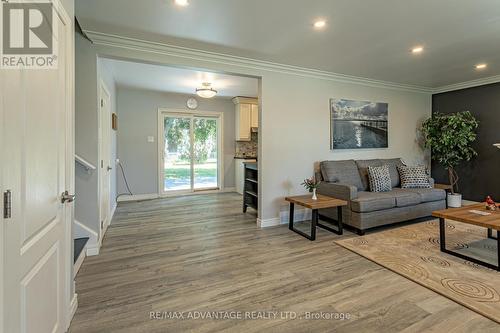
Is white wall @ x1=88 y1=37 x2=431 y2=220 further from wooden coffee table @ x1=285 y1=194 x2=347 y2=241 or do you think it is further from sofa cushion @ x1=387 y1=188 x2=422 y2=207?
sofa cushion @ x1=387 y1=188 x2=422 y2=207

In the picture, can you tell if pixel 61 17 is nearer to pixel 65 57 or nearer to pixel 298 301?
pixel 65 57

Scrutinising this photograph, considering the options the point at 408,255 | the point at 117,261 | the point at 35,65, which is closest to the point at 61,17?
the point at 35,65

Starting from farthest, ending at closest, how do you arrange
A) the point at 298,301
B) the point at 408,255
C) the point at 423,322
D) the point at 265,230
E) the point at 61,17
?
1. the point at 265,230
2. the point at 408,255
3. the point at 298,301
4. the point at 423,322
5. the point at 61,17

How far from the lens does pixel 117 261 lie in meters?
2.77

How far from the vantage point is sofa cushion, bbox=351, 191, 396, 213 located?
11.6 feet

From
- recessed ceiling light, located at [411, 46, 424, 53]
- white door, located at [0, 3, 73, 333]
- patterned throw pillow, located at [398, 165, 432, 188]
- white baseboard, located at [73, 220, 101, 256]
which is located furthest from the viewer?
patterned throw pillow, located at [398, 165, 432, 188]

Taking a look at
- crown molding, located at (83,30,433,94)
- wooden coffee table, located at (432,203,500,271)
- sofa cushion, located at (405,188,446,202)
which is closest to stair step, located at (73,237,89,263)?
crown molding, located at (83,30,433,94)

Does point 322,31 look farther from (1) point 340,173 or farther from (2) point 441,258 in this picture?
(2) point 441,258

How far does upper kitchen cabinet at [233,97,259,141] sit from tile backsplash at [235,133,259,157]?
9.1 inches

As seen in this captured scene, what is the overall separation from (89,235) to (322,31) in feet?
11.4

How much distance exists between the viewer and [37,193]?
124cm

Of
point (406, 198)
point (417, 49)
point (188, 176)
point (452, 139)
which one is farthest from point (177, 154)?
point (452, 139)

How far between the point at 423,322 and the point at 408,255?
122cm

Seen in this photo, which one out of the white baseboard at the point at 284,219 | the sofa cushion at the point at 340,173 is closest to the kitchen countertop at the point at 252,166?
the white baseboard at the point at 284,219
